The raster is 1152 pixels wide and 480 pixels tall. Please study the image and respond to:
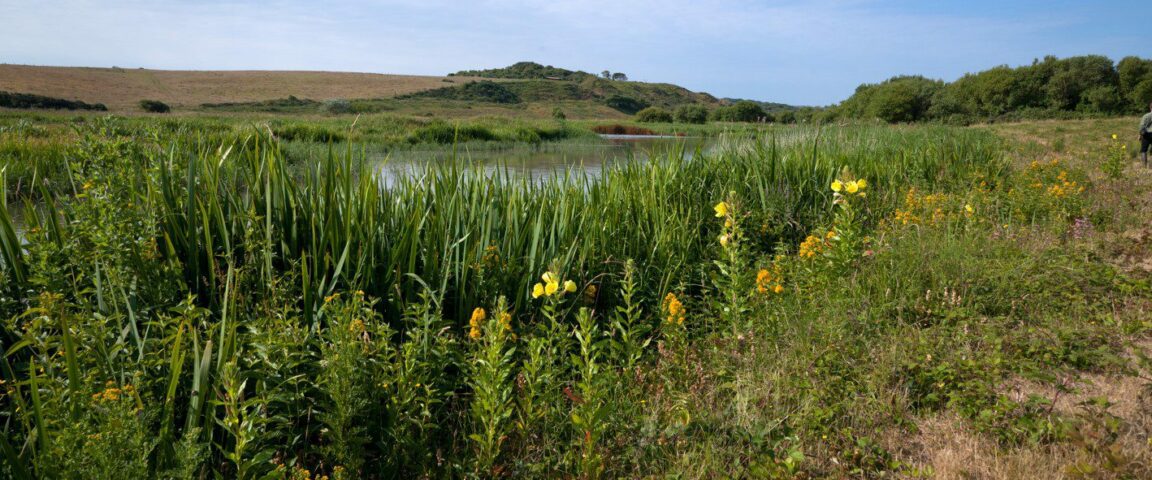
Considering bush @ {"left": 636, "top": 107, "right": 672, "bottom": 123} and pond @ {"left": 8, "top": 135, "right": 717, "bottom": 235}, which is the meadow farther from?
bush @ {"left": 636, "top": 107, "right": 672, "bottom": 123}

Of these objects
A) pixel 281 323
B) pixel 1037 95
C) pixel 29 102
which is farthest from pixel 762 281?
pixel 1037 95

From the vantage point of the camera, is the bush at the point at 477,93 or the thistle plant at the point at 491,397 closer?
the thistle plant at the point at 491,397

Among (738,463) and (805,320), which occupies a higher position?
(805,320)

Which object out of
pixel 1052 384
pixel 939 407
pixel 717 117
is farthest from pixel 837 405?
pixel 717 117

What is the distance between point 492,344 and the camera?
1.66 m

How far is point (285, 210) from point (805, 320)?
7.41 feet

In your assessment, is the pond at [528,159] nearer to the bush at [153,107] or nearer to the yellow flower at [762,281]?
the yellow flower at [762,281]

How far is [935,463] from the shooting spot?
6.21 feet

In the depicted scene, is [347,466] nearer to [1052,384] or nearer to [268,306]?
[268,306]

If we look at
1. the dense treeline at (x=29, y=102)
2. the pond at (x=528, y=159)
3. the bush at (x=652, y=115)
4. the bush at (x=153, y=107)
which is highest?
the bush at (x=652, y=115)

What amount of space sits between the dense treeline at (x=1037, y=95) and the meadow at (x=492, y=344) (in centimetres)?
2857

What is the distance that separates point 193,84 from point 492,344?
53.7m

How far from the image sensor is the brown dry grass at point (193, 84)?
106ft

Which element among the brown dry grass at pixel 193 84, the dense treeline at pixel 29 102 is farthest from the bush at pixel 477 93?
the dense treeline at pixel 29 102
